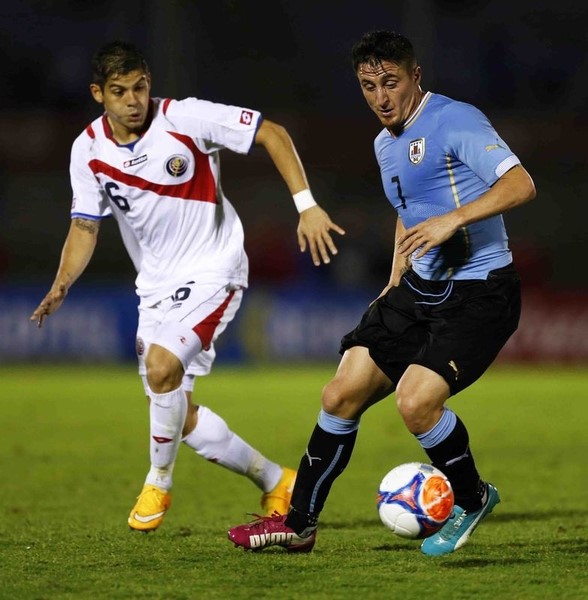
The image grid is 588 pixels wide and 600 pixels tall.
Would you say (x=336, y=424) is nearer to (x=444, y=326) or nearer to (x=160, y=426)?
(x=444, y=326)

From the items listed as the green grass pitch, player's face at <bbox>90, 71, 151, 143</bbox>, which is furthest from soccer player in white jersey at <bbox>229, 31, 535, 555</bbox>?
player's face at <bbox>90, 71, 151, 143</bbox>

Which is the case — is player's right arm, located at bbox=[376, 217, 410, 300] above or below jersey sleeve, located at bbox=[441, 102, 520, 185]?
below

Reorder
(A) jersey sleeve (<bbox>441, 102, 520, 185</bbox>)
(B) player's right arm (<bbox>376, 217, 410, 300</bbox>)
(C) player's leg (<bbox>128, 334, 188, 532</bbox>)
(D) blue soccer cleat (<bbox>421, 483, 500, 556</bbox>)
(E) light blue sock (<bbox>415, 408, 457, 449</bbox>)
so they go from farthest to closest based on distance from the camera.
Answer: (C) player's leg (<bbox>128, 334, 188, 532</bbox>), (B) player's right arm (<bbox>376, 217, 410, 300</bbox>), (D) blue soccer cleat (<bbox>421, 483, 500, 556</bbox>), (E) light blue sock (<bbox>415, 408, 457, 449</bbox>), (A) jersey sleeve (<bbox>441, 102, 520, 185</bbox>)

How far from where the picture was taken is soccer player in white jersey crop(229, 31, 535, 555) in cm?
496

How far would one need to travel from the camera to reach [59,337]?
19188 millimetres

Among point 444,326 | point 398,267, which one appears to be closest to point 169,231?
point 398,267

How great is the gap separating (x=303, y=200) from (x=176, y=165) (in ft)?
3.06

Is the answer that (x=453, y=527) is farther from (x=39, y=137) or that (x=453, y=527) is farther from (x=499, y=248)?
(x=39, y=137)

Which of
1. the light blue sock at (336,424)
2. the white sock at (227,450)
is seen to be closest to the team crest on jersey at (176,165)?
the white sock at (227,450)

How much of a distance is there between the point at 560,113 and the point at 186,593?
20456 mm

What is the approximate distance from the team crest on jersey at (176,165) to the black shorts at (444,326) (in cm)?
152

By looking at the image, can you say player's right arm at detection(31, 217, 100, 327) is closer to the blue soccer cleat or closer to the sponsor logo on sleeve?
the sponsor logo on sleeve

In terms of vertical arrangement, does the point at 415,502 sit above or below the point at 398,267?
below

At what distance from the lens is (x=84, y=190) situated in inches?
254
